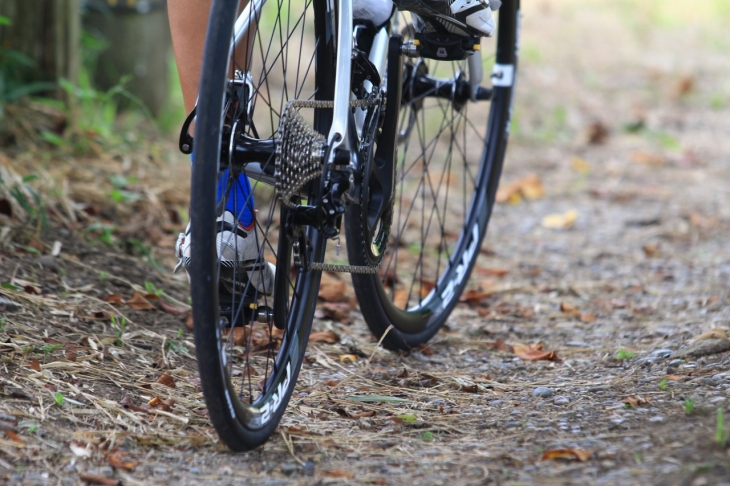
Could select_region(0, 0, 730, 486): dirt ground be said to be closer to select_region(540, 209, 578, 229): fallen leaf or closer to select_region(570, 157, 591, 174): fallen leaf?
select_region(540, 209, 578, 229): fallen leaf

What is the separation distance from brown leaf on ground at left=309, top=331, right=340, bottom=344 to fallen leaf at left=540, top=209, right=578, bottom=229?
5.43ft

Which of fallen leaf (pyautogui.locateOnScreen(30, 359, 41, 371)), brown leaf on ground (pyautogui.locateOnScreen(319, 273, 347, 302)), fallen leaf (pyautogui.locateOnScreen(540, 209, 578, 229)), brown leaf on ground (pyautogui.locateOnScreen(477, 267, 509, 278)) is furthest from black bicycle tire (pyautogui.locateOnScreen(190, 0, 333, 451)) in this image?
fallen leaf (pyautogui.locateOnScreen(540, 209, 578, 229))

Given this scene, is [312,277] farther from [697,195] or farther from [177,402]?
[697,195]

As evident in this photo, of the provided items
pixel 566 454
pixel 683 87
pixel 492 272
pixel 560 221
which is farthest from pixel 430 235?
pixel 683 87

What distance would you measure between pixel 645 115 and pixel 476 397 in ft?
13.2

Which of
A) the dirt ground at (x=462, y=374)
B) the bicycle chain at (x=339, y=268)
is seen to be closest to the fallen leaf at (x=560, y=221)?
the dirt ground at (x=462, y=374)

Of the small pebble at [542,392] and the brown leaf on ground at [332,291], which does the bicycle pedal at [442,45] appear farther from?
the brown leaf on ground at [332,291]

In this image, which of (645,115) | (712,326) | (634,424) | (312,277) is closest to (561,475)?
(634,424)

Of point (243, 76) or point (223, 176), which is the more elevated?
point (243, 76)

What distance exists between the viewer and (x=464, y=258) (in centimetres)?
245

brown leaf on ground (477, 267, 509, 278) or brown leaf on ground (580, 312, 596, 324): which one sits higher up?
brown leaf on ground (477, 267, 509, 278)

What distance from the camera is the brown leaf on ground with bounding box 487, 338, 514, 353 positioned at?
88.9 inches

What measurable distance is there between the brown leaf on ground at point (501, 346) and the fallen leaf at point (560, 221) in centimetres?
143

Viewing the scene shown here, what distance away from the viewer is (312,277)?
173 cm
